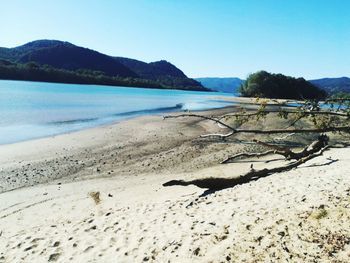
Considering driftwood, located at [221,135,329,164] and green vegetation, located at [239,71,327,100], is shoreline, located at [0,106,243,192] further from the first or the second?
green vegetation, located at [239,71,327,100]

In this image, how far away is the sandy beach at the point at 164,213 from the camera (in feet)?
20.7

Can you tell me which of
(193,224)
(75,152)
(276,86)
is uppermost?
(193,224)

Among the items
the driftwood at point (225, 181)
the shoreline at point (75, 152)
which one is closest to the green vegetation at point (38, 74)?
the shoreline at point (75, 152)

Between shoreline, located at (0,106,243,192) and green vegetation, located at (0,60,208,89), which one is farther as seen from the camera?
green vegetation, located at (0,60,208,89)

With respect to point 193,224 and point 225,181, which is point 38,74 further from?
point 193,224

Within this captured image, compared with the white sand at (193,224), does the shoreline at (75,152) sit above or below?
below

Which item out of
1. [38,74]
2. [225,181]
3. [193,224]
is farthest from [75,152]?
[38,74]

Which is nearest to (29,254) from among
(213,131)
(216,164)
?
(216,164)

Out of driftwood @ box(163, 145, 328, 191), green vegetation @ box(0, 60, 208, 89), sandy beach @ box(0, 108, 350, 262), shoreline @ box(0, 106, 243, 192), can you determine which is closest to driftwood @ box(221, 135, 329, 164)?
sandy beach @ box(0, 108, 350, 262)

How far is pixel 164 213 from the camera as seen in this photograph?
28.4 feet

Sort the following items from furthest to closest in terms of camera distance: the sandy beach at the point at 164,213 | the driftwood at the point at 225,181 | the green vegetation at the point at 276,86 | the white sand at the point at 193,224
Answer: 1. the green vegetation at the point at 276,86
2. the driftwood at the point at 225,181
3. the sandy beach at the point at 164,213
4. the white sand at the point at 193,224

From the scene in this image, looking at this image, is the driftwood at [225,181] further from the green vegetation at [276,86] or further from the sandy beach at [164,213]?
the green vegetation at [276,86]

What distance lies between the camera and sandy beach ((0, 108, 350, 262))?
6312 millimetres

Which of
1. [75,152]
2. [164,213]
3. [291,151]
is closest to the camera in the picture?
[164,213]
